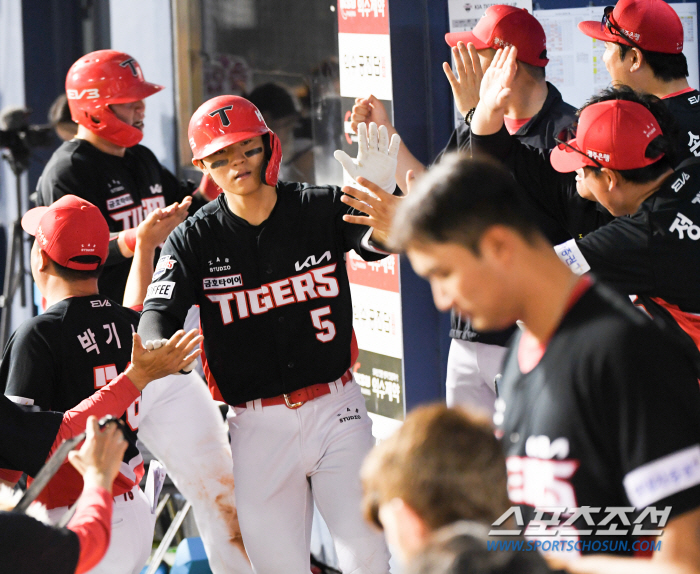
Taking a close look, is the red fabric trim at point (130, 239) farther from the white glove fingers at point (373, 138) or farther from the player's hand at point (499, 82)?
the player's hand at point (499, 82)

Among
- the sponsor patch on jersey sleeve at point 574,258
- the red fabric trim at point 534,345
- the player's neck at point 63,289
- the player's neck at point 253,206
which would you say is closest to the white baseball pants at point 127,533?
the player's neck at point 63,289

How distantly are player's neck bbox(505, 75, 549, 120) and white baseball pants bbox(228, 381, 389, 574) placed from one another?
1.52m

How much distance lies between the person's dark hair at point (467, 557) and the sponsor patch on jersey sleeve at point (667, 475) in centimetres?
23

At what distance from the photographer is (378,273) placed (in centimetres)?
478

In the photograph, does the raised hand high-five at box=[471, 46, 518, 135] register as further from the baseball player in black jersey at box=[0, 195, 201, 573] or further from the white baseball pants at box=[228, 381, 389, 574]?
the baseball player in black jersey at box=[0, 195, 201, 573]

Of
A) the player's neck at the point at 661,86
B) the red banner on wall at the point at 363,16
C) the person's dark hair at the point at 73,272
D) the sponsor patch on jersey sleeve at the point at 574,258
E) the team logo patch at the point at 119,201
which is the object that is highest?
the red banner on wall at the point at 363,16

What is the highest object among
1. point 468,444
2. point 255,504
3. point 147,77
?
point 147,77

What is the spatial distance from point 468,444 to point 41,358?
2.04 meters

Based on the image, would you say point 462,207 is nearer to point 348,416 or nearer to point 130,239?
point 348,416

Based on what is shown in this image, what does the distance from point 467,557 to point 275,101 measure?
529 centimetres

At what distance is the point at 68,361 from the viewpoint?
3195 mm

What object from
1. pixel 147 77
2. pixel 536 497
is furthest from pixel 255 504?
pixel 147 77

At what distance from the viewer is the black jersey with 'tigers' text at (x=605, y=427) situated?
1.50m

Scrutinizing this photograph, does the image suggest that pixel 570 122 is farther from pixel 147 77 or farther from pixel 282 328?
pixel 147 77
